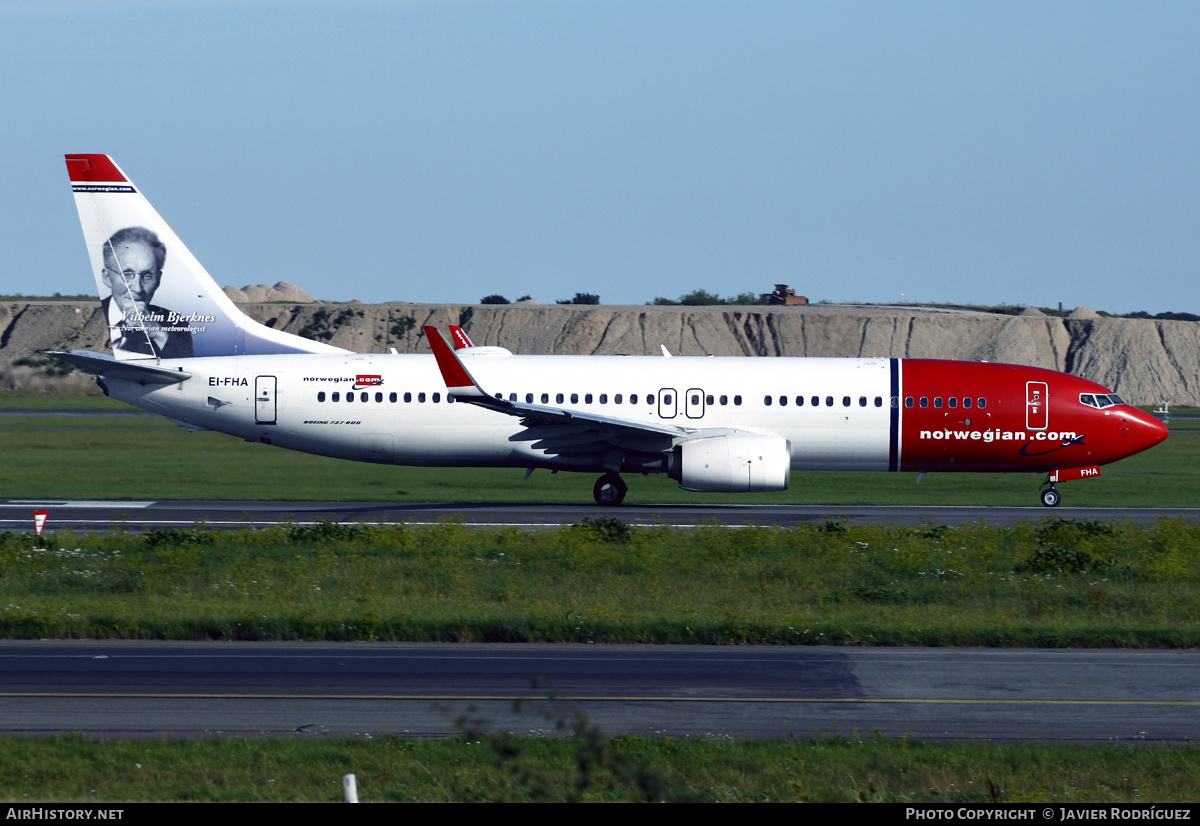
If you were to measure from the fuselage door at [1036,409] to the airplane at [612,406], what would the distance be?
4cm

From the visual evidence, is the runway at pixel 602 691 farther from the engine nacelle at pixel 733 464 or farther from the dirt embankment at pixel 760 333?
the dirt embankment at pixel 760 333

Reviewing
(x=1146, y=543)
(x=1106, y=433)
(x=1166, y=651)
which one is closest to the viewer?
(x=1166, y=651)

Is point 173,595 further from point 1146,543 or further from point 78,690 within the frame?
point 1146,543

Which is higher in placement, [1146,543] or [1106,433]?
[1106,433]

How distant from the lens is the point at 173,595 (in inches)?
711

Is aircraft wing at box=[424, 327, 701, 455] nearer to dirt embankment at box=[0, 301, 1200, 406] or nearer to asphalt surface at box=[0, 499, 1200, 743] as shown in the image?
asphalt surface at box=[0, 499, 1200, 743]

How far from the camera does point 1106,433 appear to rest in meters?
31.6

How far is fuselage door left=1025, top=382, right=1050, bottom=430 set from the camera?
103 feet

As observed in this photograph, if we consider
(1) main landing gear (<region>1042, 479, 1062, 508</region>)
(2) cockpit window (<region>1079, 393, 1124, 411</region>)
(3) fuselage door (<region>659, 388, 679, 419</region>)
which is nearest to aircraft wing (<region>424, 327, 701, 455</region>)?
(3) fuselage door (<region>659, 388, 679, 419</region>)

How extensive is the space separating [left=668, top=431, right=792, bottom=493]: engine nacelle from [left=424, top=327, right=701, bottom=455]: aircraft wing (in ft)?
3.08

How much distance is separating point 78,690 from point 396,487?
84.5ft
